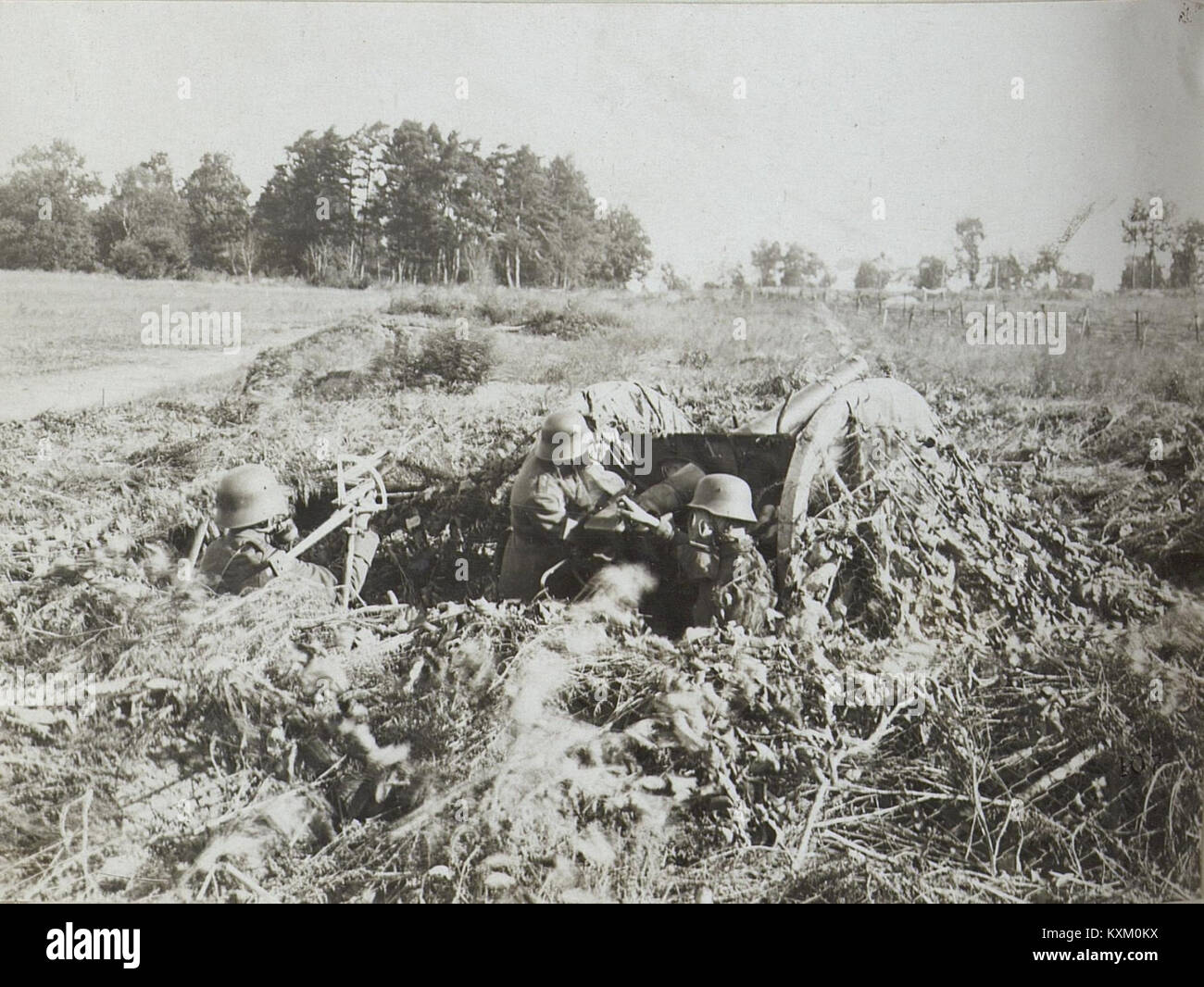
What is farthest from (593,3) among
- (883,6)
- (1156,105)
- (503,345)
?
(1156,105)

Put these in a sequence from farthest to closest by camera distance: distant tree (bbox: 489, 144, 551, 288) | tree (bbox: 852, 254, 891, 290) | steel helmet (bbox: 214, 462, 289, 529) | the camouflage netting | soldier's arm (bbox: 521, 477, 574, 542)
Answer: distant tree (bbox: 489, 144, 551, 288)
tree (bbox: 852, 254, 891, 290)
steel helmet (bbox: 214, 462, 289, 529)
soldier's arm (bbox: 521, 477, 574, 542)
the camouflage netting

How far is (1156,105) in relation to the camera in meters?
4.61

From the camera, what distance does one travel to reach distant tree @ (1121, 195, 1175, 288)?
4.56 meters

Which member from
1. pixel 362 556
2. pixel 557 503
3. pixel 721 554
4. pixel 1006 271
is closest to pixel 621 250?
pixel 557 503

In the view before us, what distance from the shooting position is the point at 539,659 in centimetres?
423

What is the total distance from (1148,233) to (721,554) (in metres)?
2.62

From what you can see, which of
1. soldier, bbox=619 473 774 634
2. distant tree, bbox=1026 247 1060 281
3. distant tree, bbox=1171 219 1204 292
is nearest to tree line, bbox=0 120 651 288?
soldier, bbox=619 473 774 634

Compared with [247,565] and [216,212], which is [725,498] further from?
[216,212]

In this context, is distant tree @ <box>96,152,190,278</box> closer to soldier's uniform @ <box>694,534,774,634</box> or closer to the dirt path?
the dirt path

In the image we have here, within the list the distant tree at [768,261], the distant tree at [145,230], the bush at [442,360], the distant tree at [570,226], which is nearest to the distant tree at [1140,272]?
the distant tree at [768,261]

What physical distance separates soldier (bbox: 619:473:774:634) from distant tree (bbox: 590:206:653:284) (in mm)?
1195

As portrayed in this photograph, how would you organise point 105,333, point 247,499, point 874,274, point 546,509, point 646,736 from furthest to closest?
1. point 105,333
2. point 874,274
3. point 247,499
4. point 546,509
5. point 646,736
